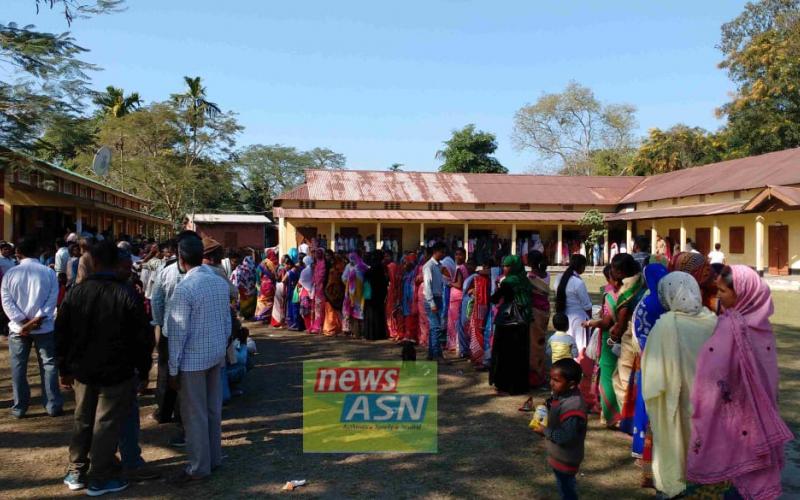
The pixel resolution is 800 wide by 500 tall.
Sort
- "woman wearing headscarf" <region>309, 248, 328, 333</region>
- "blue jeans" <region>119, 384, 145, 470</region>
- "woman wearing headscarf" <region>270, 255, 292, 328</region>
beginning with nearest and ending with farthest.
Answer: "blue jeans" <region>119, 384, 145, 470</region>
"woman wearing headscarf" <region>309, 248, 328, 333</region>
"woman wearing headscarf" <region>270, 255, 292, 328</region>

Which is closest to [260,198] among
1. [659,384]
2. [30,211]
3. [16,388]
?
[30,211]

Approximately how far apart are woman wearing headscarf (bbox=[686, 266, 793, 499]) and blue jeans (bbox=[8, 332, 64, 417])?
4975 mm

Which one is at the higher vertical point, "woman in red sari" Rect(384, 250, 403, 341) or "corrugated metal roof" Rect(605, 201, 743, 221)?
"corrugated metal roof" Rect(605, 201, 743, 221)

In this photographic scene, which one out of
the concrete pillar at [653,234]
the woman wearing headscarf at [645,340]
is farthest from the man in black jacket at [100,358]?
the concrete pillar at [653,234]

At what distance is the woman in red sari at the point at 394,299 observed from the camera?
926 cm

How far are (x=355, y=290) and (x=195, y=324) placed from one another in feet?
19.4

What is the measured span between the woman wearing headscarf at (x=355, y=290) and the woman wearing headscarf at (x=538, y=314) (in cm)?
380

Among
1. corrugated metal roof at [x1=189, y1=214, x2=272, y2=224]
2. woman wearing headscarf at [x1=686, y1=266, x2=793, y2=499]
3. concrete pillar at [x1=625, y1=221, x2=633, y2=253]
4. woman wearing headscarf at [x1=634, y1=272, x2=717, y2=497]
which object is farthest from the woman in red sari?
corrugated metal roof at [x1=189, y1=214, x2=272, y2=224]

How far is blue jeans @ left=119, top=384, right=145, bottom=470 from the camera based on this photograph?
4.12m

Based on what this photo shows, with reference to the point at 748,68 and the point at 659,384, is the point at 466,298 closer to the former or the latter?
the point at 659,384

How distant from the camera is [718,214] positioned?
75.1 feet

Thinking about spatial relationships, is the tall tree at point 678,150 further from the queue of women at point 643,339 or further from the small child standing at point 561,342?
the small child standing at point 561,342

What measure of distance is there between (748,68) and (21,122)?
3260 centimetres

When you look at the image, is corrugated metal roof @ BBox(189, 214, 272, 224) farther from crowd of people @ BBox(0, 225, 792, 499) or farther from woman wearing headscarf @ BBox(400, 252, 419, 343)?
crowd of people @ BBox(0, 225, 792, 499)
